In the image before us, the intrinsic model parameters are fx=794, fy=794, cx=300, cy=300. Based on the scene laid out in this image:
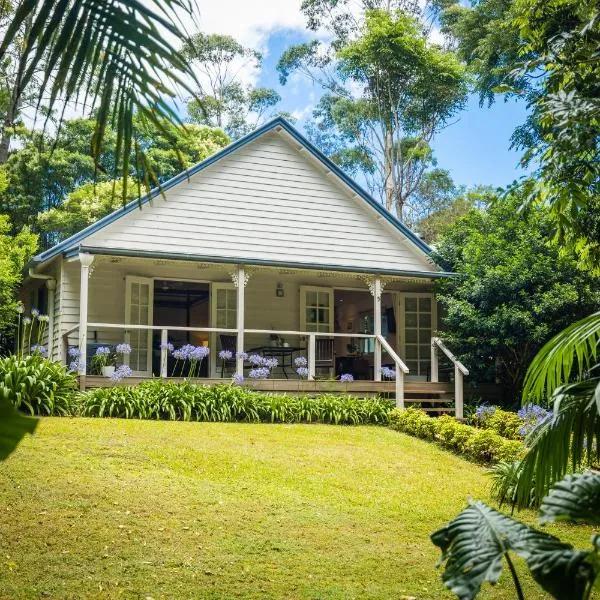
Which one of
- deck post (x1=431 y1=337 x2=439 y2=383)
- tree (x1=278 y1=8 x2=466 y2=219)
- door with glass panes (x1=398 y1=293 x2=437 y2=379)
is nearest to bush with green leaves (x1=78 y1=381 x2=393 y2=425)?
deck post (x1=431 y1=337 x2=439 y2=383)

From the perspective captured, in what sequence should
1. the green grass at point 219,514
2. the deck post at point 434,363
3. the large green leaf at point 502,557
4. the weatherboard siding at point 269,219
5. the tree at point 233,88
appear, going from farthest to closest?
Answer: the tree at point 233,88 → the deck post at point 434,363 → the weatherboard siding at point 269,219 → the green grass at point 219,514 → the large green leaf at point 502,557

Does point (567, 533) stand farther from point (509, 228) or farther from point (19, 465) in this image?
point (509, 228)

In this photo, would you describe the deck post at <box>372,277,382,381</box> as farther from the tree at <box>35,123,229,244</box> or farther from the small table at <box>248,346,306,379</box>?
the tree at <box>35,123,229,244</box>

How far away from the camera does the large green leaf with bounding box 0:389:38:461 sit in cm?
117

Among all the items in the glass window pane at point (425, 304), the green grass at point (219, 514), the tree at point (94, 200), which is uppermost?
the tree at point (94, 200)

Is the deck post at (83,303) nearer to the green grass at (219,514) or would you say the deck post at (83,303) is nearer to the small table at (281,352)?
the green grass at (219,514)

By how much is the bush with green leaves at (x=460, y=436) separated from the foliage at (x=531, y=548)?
7.30 m

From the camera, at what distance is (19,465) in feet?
26.6

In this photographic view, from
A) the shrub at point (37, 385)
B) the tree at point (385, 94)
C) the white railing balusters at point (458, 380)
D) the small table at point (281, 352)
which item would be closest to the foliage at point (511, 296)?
the white railing balusters at point (458, 380)

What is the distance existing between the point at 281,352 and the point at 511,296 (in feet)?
15.4

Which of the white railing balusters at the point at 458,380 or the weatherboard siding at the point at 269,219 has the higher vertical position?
the weatherboard siding at the point at 269,219

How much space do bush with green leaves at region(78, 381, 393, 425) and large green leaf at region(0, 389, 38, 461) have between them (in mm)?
10944

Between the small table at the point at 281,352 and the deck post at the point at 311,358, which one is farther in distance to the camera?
the small table at the point at 281,352

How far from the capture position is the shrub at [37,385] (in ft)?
36.4
